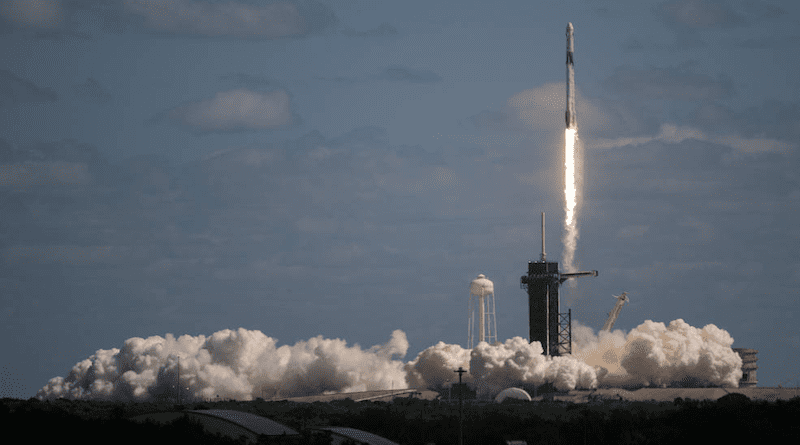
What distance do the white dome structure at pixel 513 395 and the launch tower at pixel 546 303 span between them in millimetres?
10522

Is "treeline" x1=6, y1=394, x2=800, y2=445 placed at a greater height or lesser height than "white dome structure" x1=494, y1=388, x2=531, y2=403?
lesser

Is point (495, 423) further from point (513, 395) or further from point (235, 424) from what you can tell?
point (235, 424)

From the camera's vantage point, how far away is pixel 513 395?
145375 millimetres

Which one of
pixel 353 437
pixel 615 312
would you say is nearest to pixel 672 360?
pixel 615 312

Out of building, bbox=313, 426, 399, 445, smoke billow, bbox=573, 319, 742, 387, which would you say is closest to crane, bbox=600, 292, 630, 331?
smoke billow, bbox=573, 319, 742, 387

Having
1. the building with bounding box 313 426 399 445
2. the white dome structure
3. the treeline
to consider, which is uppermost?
the white dome structure

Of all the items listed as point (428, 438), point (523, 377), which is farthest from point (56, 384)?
point (428, 438)

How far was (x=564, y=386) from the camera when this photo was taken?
14938 centimetres

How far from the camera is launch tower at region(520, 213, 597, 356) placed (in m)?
155

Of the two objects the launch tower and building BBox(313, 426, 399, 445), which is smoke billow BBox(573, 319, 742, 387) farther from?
building BBox(313, 426, 399, 445)

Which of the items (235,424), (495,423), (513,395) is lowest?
(235,424)

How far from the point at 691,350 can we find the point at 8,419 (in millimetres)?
91985

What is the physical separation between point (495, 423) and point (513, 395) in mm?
29485

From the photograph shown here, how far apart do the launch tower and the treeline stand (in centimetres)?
1914
